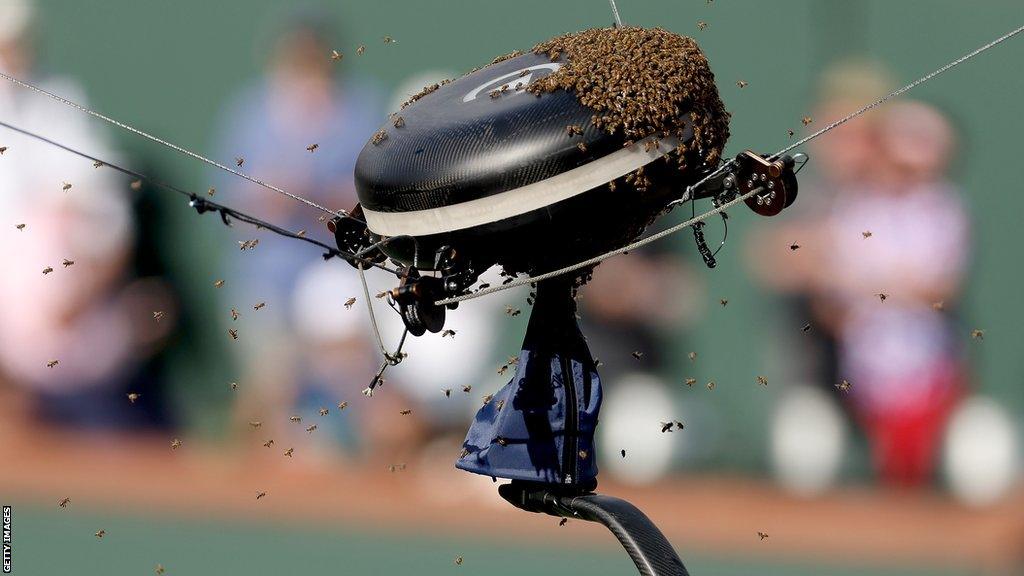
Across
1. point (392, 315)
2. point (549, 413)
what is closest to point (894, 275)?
point (392, 315)

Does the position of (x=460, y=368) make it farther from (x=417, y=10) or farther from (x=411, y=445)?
(x=417, y=10)

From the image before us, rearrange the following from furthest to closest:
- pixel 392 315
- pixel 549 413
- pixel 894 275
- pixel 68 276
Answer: pixel 68 276
pixel 392 315
pixel 894 275
pixel 549 413

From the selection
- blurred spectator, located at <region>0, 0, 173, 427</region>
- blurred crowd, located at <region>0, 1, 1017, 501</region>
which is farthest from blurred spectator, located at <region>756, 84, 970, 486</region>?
blurred spectator, located at <region>0, 0, 173, 427</region>

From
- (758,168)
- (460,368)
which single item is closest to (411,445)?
(460,368)

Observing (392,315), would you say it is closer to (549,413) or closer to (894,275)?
(894,275)

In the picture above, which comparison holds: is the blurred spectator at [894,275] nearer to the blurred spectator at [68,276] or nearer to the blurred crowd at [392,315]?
the blurred crowd at [392,315]

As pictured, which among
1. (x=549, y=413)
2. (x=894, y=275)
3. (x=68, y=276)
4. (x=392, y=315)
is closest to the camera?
(x=549, y=413)
